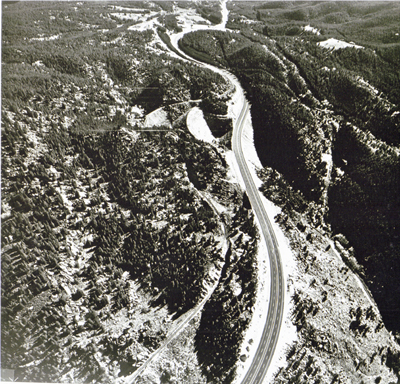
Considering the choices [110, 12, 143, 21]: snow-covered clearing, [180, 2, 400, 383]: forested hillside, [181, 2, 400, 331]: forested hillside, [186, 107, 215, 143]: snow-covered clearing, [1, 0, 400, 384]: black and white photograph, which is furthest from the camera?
[110, 12, 143, 21]: snow-covered clearing

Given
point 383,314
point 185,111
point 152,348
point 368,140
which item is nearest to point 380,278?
point 383,314

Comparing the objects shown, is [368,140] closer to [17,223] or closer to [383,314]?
[383,314]

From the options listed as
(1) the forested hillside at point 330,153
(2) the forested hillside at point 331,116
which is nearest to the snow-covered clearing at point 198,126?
(1) the forested hillside at point 330,153

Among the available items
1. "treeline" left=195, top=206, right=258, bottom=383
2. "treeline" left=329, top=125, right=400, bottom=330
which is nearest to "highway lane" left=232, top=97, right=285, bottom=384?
"treeline" left=195, top=206, right=258, bottom=383

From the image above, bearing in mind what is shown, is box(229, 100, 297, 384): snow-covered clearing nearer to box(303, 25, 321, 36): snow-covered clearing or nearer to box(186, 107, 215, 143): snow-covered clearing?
box(186, 107, 215, 143): snow-covered clearing

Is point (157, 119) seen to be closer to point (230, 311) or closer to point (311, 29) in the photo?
point (230, 311)

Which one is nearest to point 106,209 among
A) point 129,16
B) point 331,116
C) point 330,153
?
point 330,153
